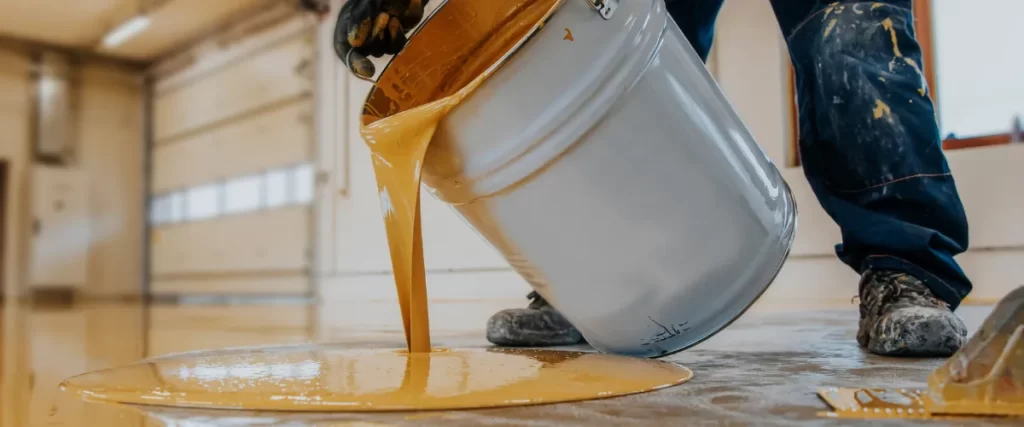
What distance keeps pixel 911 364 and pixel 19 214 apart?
8.69 metres

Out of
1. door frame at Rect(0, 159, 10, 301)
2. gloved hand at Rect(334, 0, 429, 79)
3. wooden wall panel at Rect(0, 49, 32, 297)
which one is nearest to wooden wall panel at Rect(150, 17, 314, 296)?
wooden wall panel at Rect(0, 49, 32, 297)

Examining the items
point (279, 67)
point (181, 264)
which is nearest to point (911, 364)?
point (279, 67)

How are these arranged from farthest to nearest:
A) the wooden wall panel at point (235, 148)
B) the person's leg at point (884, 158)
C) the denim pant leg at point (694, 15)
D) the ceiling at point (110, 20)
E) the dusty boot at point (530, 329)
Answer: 1. the ceiling at point (110, 20)
2. the wooden wall panel at point (235, 148)
3. the denim pant leg at point (694, 15)
4. the dusty boot at point (530, 329)
5. the person's leg at point (884, 158)

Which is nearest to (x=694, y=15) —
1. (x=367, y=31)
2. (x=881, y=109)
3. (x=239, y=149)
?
(x=881, y=109)

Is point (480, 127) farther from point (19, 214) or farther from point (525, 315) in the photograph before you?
point (19, 214)

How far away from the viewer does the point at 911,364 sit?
90cm

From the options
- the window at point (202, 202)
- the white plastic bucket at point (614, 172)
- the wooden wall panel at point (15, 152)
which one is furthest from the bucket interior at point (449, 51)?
the wooden wall panel at point (15, 152)

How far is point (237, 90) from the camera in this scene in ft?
21.8

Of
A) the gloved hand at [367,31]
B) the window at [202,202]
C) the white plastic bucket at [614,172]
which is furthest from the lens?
the window at [202,202]

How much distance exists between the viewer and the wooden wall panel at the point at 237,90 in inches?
225

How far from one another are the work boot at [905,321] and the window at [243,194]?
575 cm

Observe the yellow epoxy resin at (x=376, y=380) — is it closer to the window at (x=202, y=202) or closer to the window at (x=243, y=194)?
the window at (x=243, y=194)

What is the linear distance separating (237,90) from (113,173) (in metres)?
2.64

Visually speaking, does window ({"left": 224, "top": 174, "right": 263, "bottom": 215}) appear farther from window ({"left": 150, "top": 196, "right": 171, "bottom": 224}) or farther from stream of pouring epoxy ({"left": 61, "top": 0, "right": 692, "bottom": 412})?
stream of pouring epoxy ({"left": 61, "top": 0, "right": 692, "bottom": 412})
